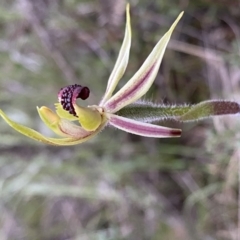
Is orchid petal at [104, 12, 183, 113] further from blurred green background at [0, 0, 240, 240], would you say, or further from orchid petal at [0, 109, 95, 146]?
blurred green background at [0, 0, 240, 240]

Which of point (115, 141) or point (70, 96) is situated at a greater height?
point (70, 96)

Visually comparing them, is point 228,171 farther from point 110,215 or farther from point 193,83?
point 110,215

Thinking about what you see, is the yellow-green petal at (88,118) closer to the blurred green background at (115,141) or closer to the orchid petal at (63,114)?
the orchid petal at (63,114)

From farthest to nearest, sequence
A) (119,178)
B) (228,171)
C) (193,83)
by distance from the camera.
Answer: (119,178) < (193,83) < (228,171)

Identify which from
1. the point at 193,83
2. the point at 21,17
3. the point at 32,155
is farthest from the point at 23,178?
the point at 193,83

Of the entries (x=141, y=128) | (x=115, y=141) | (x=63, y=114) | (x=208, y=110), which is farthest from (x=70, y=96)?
(x=115, y=141)

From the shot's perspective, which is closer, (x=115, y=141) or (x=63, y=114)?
(x=63, y=114)

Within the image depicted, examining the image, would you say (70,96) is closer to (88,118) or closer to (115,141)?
(88,118)
